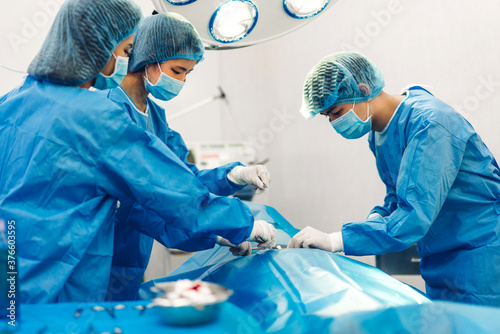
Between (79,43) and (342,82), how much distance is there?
95 cm

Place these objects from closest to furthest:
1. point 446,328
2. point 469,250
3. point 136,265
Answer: point 446,328
point 469,250
point 136,265

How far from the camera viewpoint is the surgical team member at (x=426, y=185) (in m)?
1.54

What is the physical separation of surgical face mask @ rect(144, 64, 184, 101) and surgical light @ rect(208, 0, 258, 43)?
249 mm

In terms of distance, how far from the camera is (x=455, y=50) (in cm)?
246

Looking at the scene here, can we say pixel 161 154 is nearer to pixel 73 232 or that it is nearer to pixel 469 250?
pixel 73 232

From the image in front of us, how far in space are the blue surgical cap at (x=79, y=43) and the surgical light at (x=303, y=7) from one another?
0.76 m

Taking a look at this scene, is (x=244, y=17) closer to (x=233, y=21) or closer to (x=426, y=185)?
(x=233, y=21)

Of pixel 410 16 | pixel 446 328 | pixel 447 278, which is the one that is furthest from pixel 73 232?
pixel 410 16

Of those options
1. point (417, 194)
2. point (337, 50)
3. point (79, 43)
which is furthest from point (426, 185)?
point (337, 50)

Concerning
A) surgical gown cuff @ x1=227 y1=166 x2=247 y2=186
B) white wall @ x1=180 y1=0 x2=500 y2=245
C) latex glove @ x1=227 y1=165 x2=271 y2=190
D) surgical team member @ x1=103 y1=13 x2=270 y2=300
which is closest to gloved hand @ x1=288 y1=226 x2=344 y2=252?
surgical team member @ x1=103 y1=13 x2=270 y2=300

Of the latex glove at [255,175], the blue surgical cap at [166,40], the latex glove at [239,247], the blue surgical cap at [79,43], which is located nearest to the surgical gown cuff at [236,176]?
the latex glove at [255,175]

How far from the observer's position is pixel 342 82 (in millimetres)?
1742

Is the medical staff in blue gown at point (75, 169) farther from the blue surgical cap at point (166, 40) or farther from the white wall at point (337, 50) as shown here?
the white wall at point (337, 50)

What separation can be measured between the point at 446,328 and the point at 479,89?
5.84 feet
